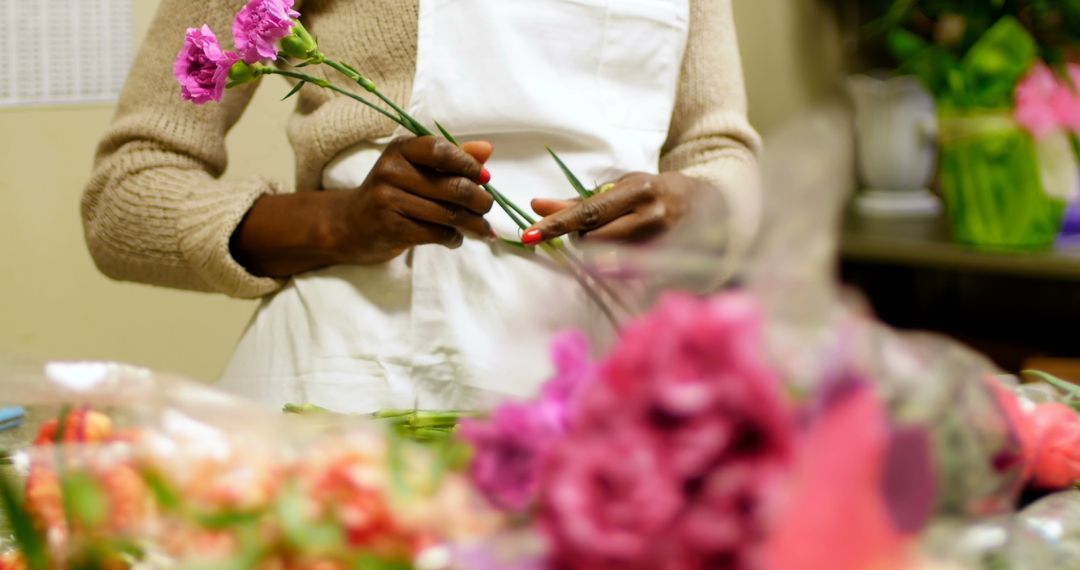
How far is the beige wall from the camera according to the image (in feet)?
5.12

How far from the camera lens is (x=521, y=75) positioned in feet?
3.04

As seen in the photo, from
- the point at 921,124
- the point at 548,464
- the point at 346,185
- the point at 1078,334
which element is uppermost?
the point at 548,464

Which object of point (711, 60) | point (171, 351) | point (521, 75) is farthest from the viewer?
point (171, 351)

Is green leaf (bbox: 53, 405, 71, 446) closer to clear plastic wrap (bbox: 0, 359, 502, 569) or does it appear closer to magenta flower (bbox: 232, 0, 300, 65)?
clear plastic wrap (bbox: 0, 359, 502, 569)

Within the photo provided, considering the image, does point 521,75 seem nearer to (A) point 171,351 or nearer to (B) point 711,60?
(B) point 711,60

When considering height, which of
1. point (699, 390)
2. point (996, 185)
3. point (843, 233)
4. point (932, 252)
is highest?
point (699, 390)

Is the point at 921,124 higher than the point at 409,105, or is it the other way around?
the point at 409,105

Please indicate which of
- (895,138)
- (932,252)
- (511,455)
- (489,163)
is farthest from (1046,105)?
(511,455)

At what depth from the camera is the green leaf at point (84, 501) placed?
0.29 meters

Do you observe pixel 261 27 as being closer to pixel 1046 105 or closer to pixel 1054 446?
pixel 1054 446

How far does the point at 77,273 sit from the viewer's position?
5.29 feet

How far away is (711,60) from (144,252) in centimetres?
57

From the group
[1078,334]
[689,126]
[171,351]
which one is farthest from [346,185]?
[1078,334]

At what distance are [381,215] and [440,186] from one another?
2.8 inches
